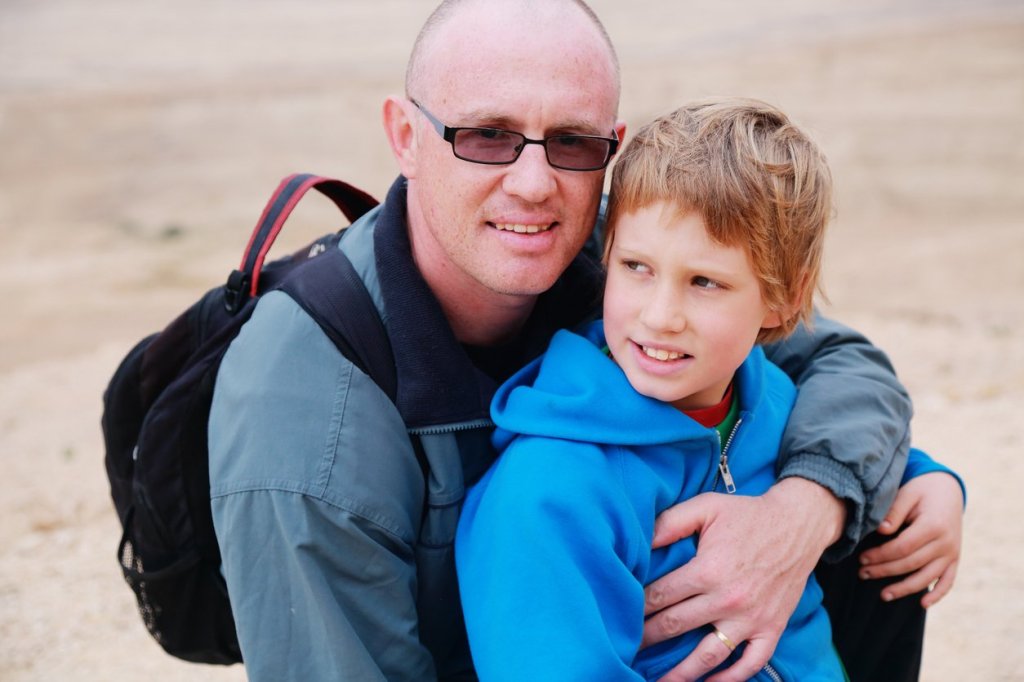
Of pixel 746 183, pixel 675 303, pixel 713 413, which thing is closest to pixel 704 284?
pixel 675 303

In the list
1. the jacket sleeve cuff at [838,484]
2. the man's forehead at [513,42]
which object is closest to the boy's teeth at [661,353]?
the jacket sleeve cuff at [838,484]

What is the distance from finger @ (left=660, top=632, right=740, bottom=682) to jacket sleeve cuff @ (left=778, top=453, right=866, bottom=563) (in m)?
0.46

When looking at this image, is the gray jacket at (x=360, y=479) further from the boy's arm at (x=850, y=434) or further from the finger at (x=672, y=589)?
the finger at (x=672, y=589)

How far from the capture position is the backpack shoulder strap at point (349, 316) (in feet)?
7.98

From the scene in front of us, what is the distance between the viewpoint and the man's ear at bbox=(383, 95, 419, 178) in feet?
9.24

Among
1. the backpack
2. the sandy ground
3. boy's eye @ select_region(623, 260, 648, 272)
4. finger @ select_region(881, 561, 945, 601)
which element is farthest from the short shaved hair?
finger @ select_region(881, 561, 945, 601)

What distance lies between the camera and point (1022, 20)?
651 inches

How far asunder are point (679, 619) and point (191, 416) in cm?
120

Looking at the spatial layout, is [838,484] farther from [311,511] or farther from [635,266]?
[311,511]

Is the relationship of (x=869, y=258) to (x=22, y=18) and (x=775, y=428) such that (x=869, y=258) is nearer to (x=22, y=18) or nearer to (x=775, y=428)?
(x=775, y=428)

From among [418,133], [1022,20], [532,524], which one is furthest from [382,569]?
[1022,20]

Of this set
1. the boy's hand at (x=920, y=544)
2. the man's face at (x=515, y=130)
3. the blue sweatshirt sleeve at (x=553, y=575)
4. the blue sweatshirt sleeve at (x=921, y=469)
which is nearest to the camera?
the blue sweatshirt sleeve at (x=553, y=575)

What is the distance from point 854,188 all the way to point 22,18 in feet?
58.6

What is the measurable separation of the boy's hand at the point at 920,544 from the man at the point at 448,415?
0.38ft
